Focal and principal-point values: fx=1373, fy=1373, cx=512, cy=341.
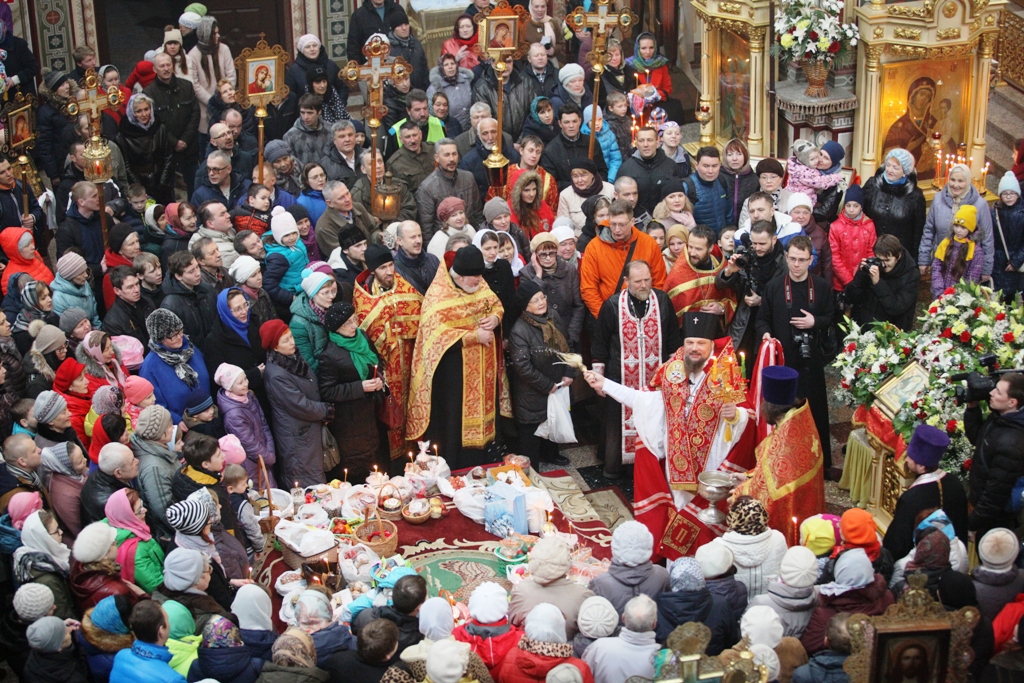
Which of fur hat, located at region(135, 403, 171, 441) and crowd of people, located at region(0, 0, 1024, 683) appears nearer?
crowd of people, located at region(0, 0, 1024, 683)

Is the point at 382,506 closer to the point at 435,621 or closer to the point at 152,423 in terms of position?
the point at 152,423

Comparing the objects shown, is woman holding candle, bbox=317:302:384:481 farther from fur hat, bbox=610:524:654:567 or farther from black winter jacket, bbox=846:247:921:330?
black winter jacket, bbox=846:247:921:330

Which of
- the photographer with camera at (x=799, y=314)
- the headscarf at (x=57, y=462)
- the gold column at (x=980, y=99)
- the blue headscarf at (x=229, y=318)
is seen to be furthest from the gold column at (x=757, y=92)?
the headscarf at (x=57, y=462)

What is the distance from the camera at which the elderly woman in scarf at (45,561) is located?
664 centimetres

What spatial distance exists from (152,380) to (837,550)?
4.14 metres

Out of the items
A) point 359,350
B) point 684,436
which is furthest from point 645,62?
point 684,436

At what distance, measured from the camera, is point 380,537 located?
8070mm

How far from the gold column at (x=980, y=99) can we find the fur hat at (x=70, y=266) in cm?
787

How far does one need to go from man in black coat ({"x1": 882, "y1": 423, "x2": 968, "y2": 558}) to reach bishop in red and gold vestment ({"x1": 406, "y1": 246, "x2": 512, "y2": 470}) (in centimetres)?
297

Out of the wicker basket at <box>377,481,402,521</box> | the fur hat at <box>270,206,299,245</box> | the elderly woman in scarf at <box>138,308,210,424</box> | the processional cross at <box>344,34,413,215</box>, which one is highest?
the processional cross at <box>344,34,413,215</box>

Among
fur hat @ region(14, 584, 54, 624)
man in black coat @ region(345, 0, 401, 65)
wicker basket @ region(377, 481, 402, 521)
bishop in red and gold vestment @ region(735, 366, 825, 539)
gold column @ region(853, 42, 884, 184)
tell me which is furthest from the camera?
man in black coat @ region(345, 0, 401, 65)

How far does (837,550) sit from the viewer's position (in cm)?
664

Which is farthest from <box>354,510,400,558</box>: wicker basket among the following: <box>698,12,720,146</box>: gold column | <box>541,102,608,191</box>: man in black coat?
<box>698,12,720,146</box>: gold column

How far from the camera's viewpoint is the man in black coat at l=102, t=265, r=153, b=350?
346 inches
